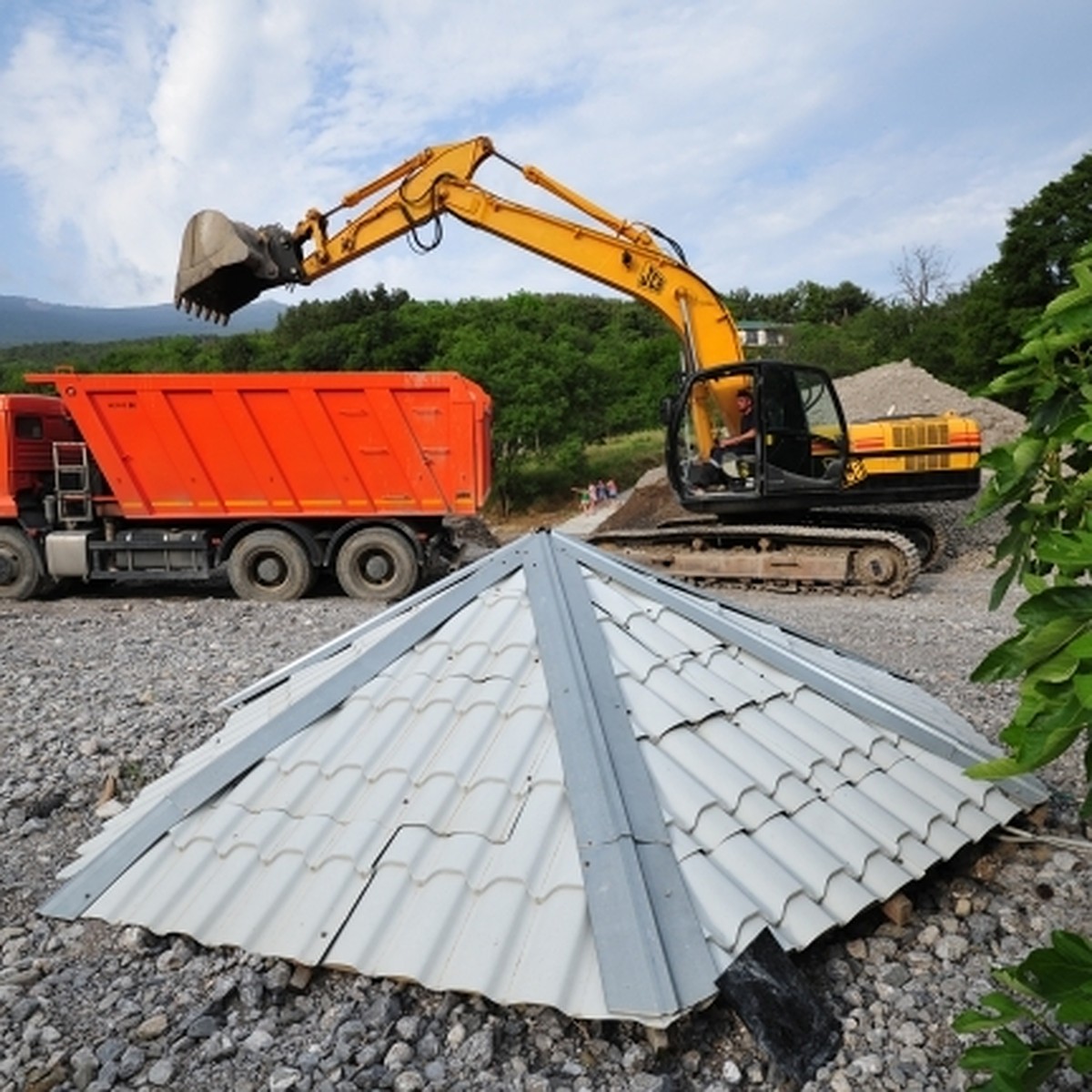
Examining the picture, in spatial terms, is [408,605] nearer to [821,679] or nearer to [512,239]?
[821,679]

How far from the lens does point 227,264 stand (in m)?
9.31

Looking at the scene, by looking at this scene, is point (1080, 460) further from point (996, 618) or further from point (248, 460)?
point (248, 460)

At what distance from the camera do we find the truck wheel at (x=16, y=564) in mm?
10242

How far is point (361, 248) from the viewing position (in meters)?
10.7

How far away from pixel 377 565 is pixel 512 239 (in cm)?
403

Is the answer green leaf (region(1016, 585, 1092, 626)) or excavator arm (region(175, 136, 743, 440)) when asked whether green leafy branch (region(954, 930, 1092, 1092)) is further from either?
excavator arm (region(175, 136, 743, 440))

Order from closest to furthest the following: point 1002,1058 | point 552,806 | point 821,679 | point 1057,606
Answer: point 1057,606, point 1002,1058, point 552,806, point 821,679

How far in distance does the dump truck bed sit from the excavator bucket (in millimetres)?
812

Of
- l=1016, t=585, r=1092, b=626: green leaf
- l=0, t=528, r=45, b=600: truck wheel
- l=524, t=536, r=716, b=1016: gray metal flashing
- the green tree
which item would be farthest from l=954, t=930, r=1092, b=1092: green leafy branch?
the green tree

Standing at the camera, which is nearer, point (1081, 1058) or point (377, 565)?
point (1081, 1058)

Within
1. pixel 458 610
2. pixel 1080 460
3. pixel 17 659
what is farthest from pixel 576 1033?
pixel 17 659

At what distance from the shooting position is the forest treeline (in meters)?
24.9

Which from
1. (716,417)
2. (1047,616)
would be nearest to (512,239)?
(716,417)

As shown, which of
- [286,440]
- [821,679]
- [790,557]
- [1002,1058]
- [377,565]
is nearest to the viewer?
[1002,1058]
